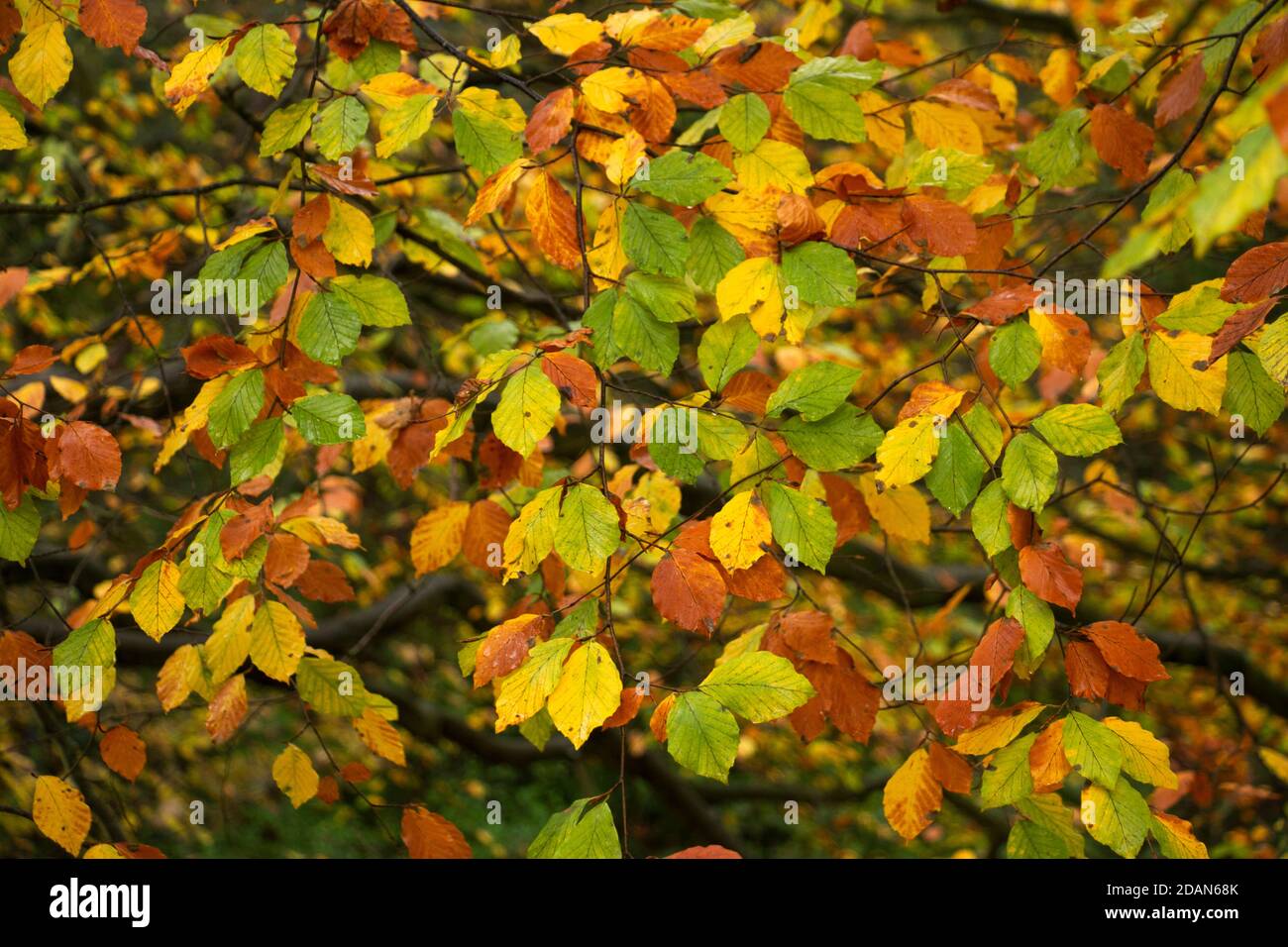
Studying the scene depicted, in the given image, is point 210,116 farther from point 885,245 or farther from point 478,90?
point 885,245

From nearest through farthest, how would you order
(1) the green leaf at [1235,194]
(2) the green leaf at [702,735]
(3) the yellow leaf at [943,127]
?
(1) the green leaf at [1235,194] → (2) the green leaf at [702,735] → (3) the yellow leaf at [943,127]

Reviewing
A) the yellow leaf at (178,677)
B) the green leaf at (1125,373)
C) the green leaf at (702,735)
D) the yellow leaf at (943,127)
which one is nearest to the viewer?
the green leaf at (702,735)

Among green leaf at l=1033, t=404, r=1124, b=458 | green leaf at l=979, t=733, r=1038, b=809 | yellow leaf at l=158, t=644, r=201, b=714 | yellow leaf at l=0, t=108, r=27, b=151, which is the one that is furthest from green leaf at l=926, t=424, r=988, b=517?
yellow leaf at l=0, t=108, r=27, b=151

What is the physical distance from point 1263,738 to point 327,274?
6333 millimetres

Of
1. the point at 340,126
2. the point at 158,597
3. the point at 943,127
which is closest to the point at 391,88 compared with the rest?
the point at 340,126

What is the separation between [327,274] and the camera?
70.9 inches

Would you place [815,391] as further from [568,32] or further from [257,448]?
[257,448]

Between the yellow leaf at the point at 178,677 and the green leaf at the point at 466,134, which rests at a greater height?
the green leaf at the point at 466,134

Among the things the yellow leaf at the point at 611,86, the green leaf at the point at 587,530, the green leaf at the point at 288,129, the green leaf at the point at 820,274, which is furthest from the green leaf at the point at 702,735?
the green leaf at the point at 288,129

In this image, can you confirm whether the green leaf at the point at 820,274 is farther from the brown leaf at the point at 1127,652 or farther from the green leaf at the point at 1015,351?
the brown leaf at the point at 1127,652

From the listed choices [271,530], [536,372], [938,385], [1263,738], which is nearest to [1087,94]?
[938,385]

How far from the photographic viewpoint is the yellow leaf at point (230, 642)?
75.2 inches

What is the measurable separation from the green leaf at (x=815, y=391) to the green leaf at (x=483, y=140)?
0.61 meters

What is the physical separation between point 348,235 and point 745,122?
729mm
